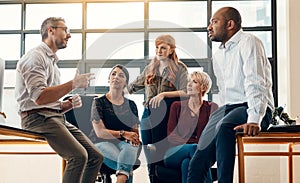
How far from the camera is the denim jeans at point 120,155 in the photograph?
3.07 meters

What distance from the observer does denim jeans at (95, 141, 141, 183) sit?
3.07 m

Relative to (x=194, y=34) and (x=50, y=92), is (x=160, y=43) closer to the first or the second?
(x=50, y=92)

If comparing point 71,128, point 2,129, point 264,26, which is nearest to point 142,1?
point 264,26

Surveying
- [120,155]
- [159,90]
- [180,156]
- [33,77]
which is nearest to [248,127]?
[180,156]

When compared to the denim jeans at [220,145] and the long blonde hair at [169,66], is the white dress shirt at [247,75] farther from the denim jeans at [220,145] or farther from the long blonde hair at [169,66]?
the long blonde hair at [169,66]

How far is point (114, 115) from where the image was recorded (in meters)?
3.25

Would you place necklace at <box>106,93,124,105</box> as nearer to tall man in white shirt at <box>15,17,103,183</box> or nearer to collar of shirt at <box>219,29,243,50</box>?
tall man in white shirt at <box>15,17,103,183</box>

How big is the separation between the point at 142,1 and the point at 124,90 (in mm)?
1799

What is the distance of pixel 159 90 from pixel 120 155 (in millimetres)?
452

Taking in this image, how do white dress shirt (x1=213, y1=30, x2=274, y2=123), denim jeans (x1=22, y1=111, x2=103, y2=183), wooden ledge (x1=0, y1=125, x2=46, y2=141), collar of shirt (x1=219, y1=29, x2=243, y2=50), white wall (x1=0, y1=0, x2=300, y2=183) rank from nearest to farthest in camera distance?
wooden ledge (x1=0, y1=125, x2=46, y2=141), white dress shirt (x1=213, y1=30, x2=274, y2=123), collar of shirt (x1=219, y1=29, x2=243, y2=50), denim jeans (x1=22, y1=111, x2=103, y2=183), white wall (x1=0, y1=0, x2=300, y2=183)

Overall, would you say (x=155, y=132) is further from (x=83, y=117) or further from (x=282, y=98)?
(x=282, y=98)

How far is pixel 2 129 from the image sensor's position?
232 cm

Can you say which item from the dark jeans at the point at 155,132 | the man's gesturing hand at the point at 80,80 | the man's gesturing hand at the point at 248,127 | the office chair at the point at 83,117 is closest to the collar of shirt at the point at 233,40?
the man's gesturing hand at the point at 248,127

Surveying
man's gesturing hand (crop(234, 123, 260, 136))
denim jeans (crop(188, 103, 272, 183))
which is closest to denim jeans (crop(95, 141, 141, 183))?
denim jeans (crop(188, 103, 272, 183))
